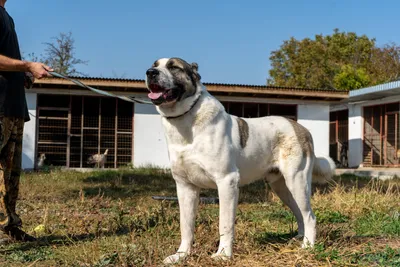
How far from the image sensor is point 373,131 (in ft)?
63.9

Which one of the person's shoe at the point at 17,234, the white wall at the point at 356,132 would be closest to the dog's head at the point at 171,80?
the person's shoe at the point at 17,234

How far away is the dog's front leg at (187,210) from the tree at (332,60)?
3074 cm

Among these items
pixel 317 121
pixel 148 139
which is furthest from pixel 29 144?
pixel 317 121

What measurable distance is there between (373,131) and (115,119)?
10.5 meters

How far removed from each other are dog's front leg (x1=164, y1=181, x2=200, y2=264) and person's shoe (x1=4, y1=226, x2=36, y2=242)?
5.83 ft

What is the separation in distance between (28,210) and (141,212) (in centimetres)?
226

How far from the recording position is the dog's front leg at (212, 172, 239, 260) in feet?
12.5

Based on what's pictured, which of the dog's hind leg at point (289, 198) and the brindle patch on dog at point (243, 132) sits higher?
the brindle patch on dog at point (243, 132)

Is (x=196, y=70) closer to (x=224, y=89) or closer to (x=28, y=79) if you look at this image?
(x=28, y=79)

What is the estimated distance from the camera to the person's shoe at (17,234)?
4.70 metres

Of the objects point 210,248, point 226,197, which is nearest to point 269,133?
point 226,197

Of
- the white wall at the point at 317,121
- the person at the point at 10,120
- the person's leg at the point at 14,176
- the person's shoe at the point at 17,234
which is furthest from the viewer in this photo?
the white wall at the point at 317,121

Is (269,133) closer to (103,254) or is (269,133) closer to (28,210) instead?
(103,254)

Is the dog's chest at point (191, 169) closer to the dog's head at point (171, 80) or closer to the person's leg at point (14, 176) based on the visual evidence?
the dog's head at point (171, 80)
